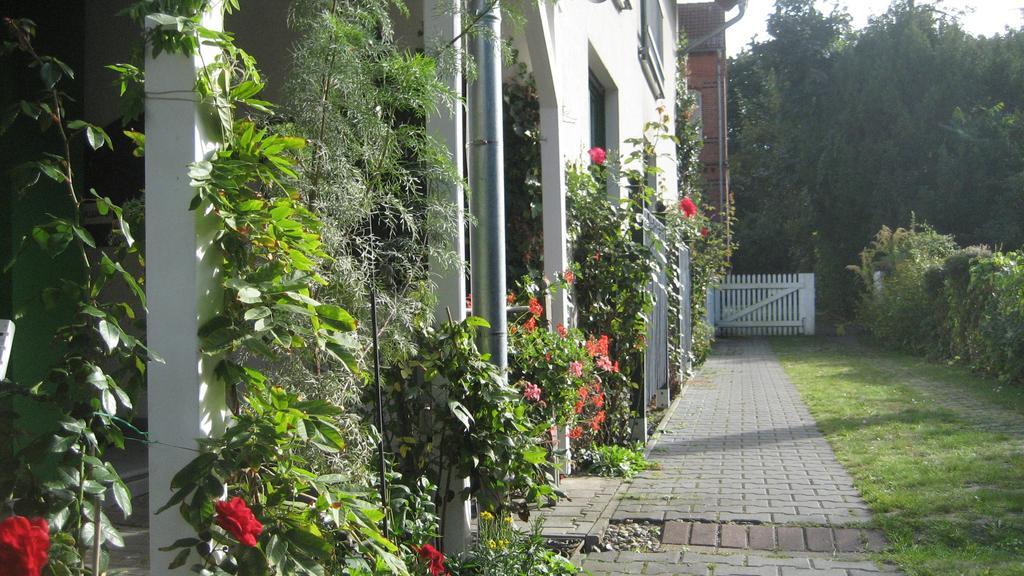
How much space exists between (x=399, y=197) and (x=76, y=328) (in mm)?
1459

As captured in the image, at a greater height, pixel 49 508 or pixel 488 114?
pixel 488 114

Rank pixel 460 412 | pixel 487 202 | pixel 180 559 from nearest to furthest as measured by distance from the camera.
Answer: pixel 180 559
pixel 460 412
pixel 487 202

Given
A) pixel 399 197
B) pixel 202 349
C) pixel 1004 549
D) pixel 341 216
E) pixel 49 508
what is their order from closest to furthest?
1. pixel 49 508
2. pixel 202 349
3. pixel 341 216
4. pixel 399 197
5. pixel 1004 549

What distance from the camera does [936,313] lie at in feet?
53.0

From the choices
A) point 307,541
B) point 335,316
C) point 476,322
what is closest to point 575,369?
point 476,322

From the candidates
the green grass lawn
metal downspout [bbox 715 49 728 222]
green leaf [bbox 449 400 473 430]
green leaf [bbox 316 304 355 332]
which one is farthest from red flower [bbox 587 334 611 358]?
metal downspout [bbox 715 49 728 222]

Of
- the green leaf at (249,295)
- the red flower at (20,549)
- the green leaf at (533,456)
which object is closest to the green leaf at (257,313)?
the green leaf at (249,295)

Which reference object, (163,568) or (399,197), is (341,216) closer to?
(399,197)

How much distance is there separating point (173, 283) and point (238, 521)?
1.91ft

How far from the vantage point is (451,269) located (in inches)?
157

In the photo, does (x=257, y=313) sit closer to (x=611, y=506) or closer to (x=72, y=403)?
(x=72, y=403)

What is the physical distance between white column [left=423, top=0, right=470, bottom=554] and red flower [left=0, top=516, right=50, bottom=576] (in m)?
2.39

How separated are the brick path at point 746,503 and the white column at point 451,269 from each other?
2.31 ft

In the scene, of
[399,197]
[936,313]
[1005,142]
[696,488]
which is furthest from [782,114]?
[399,197]
